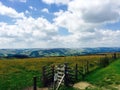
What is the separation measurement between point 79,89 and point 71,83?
4356 millimetres


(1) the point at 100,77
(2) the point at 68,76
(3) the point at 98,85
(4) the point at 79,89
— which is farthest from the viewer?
(1) the point at 100,77

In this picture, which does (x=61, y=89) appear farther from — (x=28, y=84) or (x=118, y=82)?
(x=118, y=82)

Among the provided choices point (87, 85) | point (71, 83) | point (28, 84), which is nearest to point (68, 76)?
point (71, 83)

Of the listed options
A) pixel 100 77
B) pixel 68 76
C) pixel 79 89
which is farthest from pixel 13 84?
pixel 100 77

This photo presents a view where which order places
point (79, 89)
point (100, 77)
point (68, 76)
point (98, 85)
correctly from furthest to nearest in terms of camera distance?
1. point (100, 77)
2. point (68, 76)
3. point (98, 85)
4. point (79, 89)

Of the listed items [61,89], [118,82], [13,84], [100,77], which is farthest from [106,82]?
[13,84]

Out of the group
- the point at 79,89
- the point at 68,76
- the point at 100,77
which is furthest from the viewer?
the point at 100,77

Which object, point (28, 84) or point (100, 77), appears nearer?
point (28, 84)

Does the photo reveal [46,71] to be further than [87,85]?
Yes

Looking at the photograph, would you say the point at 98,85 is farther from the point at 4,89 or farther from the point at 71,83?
the point at 4,89

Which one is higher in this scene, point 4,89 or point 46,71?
point 46,71

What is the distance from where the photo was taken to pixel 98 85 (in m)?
28.7

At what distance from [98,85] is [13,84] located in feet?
37.9

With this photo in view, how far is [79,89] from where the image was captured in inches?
1052
